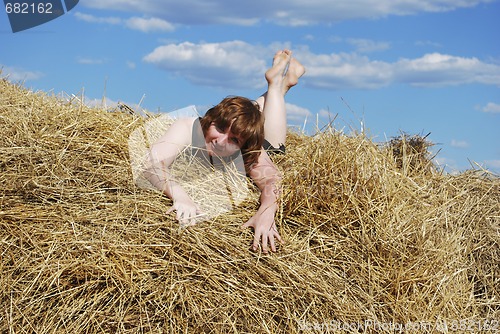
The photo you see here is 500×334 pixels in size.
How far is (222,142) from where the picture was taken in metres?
3.12

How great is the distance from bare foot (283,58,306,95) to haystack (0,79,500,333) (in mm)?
812

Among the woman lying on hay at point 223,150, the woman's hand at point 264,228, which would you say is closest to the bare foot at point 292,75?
the woman lying on hay at point 223,150

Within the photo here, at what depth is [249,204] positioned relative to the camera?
2.90 meters

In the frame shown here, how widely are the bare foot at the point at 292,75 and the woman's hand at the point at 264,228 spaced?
1.44 meters

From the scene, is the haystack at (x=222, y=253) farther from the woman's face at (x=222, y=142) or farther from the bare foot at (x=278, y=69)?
the bare foot at (x=278, y=69)

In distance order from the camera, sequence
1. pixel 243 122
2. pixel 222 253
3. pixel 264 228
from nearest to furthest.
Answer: pixel 222 253 < pixel 264 228 < pixel 243 122

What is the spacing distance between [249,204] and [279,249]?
334 mm

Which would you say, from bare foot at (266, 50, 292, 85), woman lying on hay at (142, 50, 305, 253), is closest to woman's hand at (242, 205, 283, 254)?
woman lying on hay at (142, 50, 305, 253)

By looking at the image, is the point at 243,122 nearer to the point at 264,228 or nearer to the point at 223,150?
the point at 223,150

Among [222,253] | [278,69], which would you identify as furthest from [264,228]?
[278,69]

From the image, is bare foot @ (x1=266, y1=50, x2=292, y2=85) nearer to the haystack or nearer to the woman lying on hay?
the woman lying on hay

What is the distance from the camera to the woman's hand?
2613 mm

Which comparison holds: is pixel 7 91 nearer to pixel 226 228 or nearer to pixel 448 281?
pixel 226 228

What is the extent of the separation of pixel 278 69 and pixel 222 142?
1.09 metres
